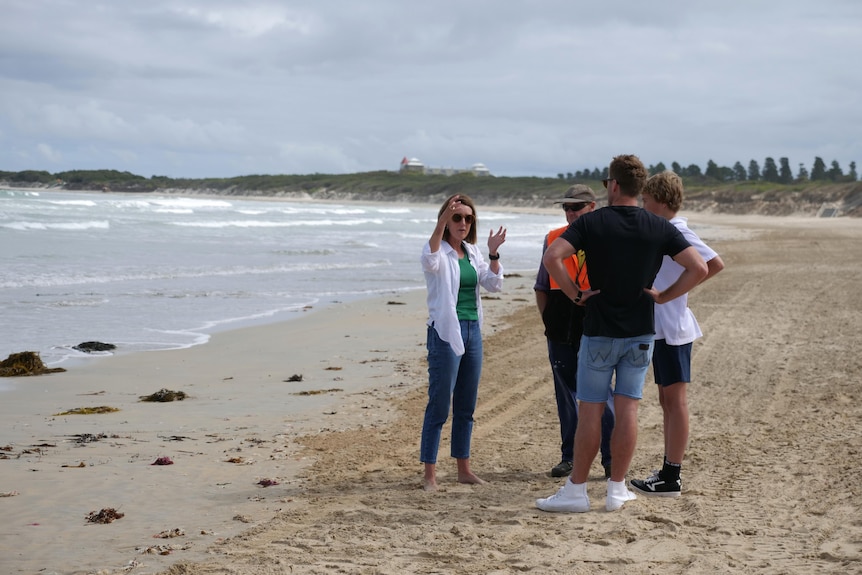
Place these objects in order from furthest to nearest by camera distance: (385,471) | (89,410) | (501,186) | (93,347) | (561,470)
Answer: (501,186) → (93,347) → (89,410) → (385,471) → (561,470)

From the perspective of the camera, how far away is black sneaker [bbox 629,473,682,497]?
5000 millimetres

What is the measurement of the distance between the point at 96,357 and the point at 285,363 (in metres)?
2.10

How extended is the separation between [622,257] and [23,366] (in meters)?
6.73

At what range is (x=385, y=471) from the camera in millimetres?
5711

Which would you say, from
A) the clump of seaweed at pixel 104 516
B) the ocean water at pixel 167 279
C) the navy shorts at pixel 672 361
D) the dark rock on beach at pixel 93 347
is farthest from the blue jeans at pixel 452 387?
the dark rock on beach at pixel 93 347

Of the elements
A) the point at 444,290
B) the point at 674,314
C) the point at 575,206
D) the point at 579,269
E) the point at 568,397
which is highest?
the point at 575,206

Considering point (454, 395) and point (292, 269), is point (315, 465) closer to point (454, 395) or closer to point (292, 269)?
point (454, 395)

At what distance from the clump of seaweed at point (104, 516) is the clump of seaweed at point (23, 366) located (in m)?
4.55

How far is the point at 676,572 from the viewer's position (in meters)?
3.88

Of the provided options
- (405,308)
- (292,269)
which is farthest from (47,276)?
(405,308)

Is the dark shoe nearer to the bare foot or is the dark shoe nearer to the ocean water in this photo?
the bare foot

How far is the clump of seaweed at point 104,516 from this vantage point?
4.65 meters

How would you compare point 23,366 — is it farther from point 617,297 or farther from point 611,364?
point 617,297

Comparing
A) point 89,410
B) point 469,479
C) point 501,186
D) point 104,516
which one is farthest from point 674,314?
point 501,186
